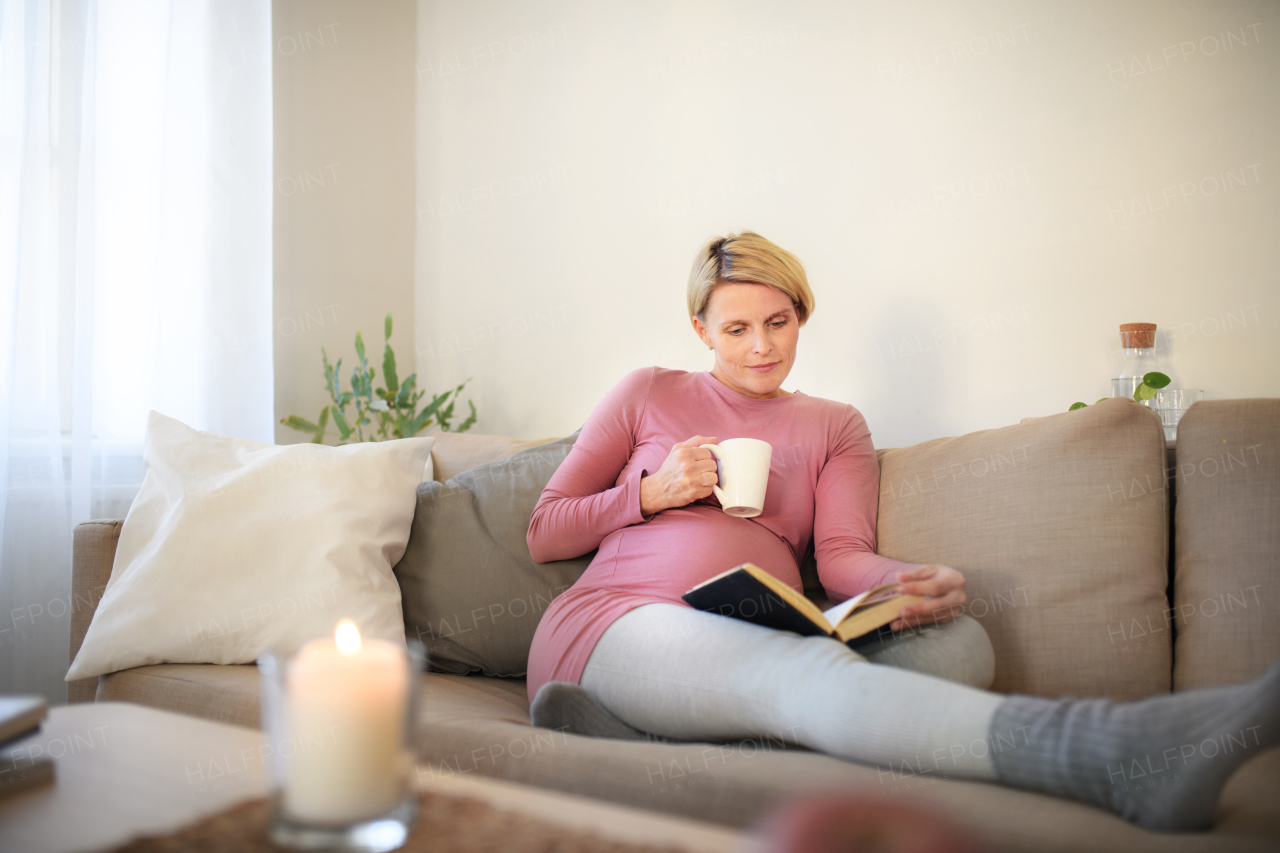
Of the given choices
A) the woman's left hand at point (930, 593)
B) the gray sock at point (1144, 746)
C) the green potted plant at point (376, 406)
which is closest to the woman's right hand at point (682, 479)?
the woman's left hand at point (930, 593)

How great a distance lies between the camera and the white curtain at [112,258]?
5.92 ft

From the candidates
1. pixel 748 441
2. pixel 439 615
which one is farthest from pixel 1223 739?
pixel 439 615

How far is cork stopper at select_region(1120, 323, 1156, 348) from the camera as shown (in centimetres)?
162

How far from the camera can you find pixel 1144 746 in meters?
0.72

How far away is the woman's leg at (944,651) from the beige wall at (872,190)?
84 centimetres

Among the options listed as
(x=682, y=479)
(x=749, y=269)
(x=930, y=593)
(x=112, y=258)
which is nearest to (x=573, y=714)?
(x=682, y=479)

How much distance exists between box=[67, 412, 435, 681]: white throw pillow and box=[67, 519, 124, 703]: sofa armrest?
4cm

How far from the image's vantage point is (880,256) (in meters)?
2.02

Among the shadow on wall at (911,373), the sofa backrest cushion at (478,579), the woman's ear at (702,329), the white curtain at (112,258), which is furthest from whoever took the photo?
the shadow on wall at (911,373)

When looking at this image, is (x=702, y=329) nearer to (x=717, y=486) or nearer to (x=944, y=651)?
(x=717, y=486)

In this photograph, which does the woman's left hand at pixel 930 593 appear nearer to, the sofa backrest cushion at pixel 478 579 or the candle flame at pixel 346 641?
the sofa backrest cushion at pixel 478 579

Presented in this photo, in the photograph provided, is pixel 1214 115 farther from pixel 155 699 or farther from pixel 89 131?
pixel 89 131

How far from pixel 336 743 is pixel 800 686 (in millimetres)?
604

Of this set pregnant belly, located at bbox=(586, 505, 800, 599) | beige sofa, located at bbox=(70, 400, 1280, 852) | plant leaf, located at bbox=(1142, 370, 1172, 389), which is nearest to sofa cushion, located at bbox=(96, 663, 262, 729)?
beige sofa, located at bbox=(70, 400, 1280, 852)
